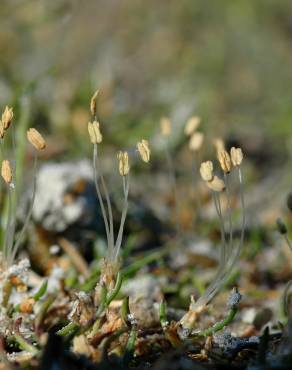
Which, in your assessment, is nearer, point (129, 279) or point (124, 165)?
point (124, 165)

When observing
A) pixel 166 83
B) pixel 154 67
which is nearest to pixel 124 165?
pixel 166 83

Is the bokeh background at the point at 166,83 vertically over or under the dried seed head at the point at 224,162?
under

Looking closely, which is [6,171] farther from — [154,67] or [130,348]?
[154,67]

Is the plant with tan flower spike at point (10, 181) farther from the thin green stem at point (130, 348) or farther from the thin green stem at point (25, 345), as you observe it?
the thin green stem at point (130, 348)

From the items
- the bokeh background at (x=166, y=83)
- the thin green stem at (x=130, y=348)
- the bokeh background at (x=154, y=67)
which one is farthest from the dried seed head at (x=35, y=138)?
the bokeh background at (x=154, y=67)

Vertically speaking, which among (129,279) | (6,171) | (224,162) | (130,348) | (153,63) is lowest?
(153,63)

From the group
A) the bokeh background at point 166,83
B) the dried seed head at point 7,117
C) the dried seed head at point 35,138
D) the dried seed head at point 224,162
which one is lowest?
the bokeh background at point 166,83

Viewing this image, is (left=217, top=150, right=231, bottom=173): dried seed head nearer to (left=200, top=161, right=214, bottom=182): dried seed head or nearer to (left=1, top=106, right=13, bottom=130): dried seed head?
(left=200, top=161, right=214, bottom=182): dried seed head

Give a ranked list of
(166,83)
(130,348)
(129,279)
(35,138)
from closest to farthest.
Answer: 1. (130,348)
2. (35,138)
3. (129,279)
4. (166,83)
